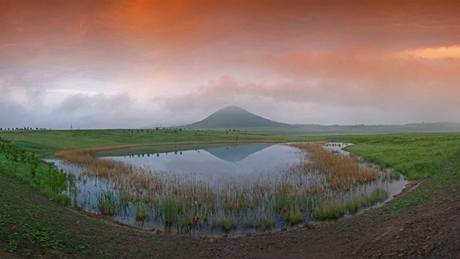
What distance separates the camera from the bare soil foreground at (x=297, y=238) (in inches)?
427

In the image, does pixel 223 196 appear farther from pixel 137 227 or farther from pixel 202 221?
pixel 137 227

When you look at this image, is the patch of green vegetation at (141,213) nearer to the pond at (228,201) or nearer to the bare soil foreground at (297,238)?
the pond at (228,201)

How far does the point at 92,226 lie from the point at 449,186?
1674 cm

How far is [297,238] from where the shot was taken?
1477cm

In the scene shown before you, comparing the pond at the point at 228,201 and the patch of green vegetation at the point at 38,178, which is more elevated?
the patch of green vegetation at the point at 38,178

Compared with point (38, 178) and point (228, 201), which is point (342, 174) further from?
point (38, 178)

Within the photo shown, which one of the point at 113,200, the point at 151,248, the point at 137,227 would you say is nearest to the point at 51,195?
the point at 113,200

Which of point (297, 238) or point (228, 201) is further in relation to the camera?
point (228, 201)

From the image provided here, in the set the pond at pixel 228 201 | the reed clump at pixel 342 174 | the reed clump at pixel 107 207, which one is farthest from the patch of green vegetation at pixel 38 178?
the reed clump at pixel 342 174

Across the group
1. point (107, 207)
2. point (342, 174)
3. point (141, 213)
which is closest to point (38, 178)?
point (107, 207)

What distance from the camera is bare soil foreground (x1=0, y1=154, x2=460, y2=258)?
427 inches

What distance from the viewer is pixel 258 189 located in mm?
25344

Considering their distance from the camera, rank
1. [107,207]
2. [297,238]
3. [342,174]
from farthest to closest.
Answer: [342,174]
[107,207]
[297,238]

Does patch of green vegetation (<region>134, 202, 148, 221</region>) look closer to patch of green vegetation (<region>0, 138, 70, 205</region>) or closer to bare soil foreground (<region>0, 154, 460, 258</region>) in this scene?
bare soil foreground (<region>0, 154, 460, 258</region>)
